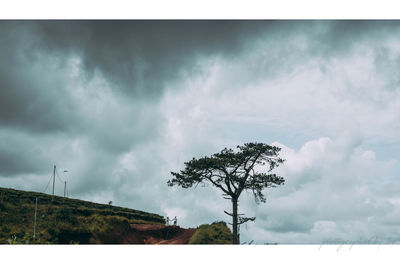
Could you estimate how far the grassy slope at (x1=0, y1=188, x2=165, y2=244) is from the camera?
23.6 meters

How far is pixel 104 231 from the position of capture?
25.4 meters

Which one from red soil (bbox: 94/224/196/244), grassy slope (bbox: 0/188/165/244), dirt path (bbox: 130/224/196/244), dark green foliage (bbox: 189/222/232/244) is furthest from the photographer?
dirt path (bbox: 130/224/196/244)

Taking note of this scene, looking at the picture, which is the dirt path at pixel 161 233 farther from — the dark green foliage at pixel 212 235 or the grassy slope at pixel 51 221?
the dark green foliage at pixel 212 235

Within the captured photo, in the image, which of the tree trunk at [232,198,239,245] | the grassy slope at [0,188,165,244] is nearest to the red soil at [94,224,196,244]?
the grassy slope at [0,188,165,244]

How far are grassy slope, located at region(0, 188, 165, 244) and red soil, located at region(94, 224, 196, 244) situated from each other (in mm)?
512

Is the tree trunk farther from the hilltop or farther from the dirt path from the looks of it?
the dirt path

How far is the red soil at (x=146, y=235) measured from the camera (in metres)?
25.9

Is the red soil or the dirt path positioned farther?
the dirt path

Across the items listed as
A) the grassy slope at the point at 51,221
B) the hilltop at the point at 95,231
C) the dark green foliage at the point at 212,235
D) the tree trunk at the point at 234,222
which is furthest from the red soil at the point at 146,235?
the tree trunk at the point at 234,222

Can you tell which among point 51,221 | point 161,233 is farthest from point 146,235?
point 51,221
